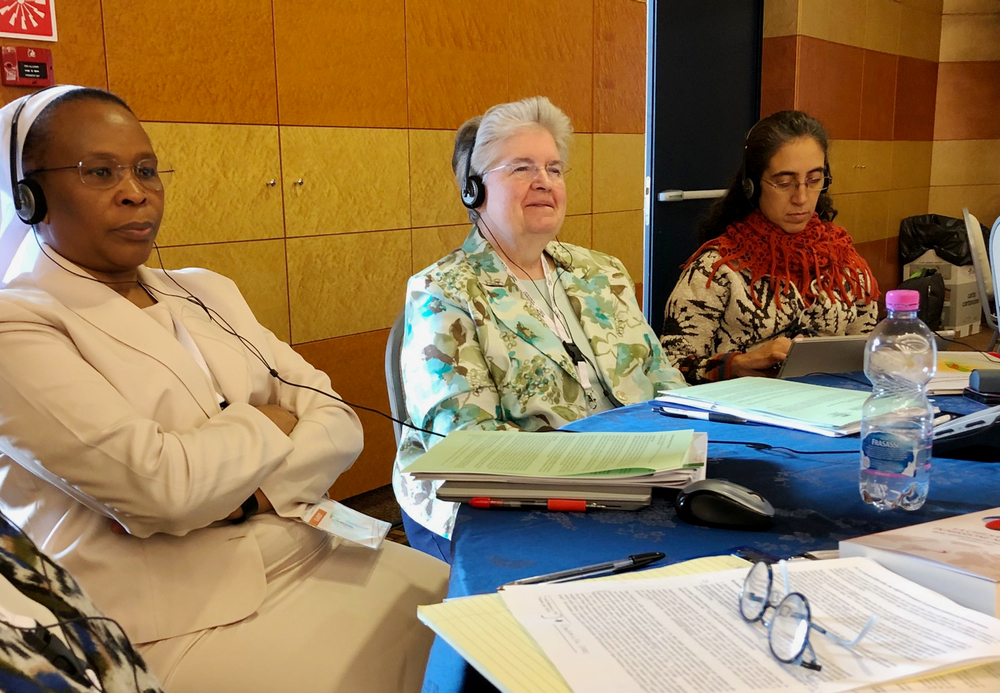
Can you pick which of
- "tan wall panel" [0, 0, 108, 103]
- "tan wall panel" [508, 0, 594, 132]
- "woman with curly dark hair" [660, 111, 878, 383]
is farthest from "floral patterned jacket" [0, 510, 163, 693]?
"tan wall panel" [508, 0, 594, 132]

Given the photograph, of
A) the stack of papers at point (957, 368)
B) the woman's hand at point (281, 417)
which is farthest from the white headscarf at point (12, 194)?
the stack of papers at point (957, 368)

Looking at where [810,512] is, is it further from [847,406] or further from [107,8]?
[107,8]

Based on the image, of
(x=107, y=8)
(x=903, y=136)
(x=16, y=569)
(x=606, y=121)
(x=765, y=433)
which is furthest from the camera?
(x=903, y=136)

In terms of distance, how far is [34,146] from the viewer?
4.64 feet

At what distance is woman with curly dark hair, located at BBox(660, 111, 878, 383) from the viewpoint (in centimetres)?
241

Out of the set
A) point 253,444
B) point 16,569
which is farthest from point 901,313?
point 16,569

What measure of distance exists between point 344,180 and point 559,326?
1582 millimetres

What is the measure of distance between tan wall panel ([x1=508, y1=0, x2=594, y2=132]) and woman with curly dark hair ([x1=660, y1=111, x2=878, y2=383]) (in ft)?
5.76

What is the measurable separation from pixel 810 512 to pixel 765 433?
0.38 meters

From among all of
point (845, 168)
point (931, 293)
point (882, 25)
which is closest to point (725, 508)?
point (845, 168)

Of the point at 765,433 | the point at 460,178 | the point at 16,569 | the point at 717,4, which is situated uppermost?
the point at 717,4

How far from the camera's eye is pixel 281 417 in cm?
155

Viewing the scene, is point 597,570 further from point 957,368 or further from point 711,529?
point 957,368

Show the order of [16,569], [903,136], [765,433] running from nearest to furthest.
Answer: [16,569]
[765,433]
[903,136]
